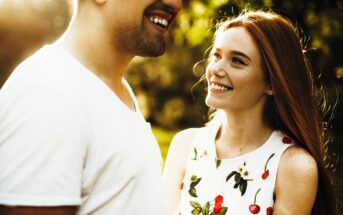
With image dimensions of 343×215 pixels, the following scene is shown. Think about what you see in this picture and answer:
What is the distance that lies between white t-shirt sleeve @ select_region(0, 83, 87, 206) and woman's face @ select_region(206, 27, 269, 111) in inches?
56.2

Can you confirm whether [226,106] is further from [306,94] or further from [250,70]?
[306,94]

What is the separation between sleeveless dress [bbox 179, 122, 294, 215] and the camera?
2.56 meters

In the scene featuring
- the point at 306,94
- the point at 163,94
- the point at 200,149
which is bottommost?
the point at 163,94

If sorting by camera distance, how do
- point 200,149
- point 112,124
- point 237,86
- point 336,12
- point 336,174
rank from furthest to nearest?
point 336,12, point 336,174, point 200,149, point 237,86, point 112,124

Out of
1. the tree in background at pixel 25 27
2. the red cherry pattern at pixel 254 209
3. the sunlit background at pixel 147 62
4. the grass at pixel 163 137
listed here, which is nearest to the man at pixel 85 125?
the red cherry pattern at pixel 254 209

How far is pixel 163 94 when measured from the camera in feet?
54.0

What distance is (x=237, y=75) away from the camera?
2660 mm

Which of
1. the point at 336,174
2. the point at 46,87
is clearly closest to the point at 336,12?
the point at 336,174

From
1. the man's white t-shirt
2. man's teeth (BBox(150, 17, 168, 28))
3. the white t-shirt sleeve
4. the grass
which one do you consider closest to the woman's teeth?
man's teeth (BBox(150, 17, 168, 28))

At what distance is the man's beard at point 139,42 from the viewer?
180 cm

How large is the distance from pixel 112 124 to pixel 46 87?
0.28 metres

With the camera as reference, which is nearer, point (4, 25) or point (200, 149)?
point (200, 149)

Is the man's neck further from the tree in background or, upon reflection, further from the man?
the tree in background

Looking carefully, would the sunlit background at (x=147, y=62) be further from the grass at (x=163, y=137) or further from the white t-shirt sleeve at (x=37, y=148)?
the white t-shirt sleeve at (x=37, y=148)
